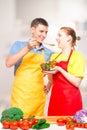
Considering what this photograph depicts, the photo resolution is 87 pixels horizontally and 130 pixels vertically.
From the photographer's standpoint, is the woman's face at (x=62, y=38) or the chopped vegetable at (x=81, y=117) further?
the woman's face at (x=62, y=38)

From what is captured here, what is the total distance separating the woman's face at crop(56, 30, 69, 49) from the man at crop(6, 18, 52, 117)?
76 millimetres

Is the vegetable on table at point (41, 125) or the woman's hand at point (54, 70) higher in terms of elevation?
the woman's hand at point (54, 70)

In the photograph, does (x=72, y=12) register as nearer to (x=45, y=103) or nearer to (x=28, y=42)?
(x=28, y=42)

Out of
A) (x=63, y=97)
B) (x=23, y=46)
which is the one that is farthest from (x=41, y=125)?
(x=23, y=46)

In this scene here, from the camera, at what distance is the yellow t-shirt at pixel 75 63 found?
180 centimetres

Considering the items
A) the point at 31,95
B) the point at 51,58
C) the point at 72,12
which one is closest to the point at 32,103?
the point at 31,95

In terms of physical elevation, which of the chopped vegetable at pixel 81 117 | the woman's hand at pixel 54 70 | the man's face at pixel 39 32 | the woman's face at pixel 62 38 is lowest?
the chopped vegetable at pixel 81 117

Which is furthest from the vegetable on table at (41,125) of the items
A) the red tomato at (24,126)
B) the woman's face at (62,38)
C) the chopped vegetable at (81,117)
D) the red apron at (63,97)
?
the woman's face at (62,38)

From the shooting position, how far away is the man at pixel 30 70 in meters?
1.83

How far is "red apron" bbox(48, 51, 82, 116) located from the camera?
1824mm

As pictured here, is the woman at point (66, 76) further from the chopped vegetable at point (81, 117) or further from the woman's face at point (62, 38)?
the chopped vegetable at point (81, 117)

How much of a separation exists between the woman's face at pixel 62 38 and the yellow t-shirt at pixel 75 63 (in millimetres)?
59

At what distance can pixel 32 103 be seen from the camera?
73.2 inches

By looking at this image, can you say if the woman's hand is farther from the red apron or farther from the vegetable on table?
the vegetable on table
